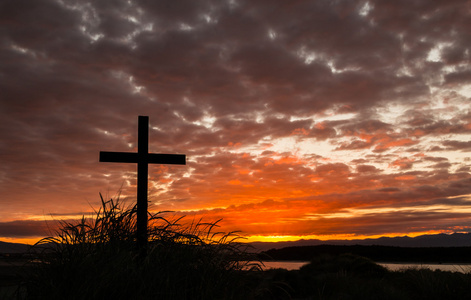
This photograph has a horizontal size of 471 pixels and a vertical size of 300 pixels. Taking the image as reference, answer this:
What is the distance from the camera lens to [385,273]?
19.6 m

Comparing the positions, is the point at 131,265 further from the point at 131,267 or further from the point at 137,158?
→ the point at 137,158

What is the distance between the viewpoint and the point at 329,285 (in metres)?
15.0

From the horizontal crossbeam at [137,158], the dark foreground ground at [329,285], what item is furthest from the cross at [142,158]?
the dark foreground ground at [329,285]

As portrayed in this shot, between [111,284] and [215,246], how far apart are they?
2.66m

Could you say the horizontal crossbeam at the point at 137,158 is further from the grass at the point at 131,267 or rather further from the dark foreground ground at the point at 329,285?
the dark foreground ground at the point at 329,285

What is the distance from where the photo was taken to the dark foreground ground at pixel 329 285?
7.05m

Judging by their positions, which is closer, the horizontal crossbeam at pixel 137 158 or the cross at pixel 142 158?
the cross at pixel 142 158

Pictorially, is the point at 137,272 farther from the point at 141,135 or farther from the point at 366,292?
the point at 366,292

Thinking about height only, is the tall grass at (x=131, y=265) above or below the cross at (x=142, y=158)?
below

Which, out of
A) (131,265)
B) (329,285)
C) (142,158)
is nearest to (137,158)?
(142,158)

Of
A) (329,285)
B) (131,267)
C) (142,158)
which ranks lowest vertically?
(329,285)

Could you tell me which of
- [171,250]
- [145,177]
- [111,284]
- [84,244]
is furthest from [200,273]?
[145,177]

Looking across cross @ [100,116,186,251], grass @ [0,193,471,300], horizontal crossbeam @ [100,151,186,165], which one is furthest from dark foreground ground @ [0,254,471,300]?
horizontal crossbeam @ [100,151,186,165]

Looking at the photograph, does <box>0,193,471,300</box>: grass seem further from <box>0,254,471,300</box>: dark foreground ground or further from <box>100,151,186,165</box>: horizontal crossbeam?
<box>100,151,186,165</box>: horizontal crossbeam
